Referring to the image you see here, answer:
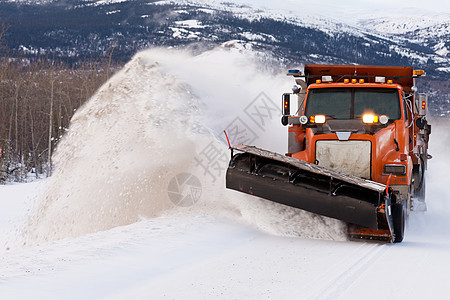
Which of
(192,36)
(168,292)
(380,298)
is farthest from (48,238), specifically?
(192,36)

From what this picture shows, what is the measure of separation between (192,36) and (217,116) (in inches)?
7458

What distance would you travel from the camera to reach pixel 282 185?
6.91m

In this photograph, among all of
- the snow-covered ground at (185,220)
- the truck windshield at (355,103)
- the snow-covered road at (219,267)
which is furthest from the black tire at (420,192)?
the snow-covered road at (219,267)

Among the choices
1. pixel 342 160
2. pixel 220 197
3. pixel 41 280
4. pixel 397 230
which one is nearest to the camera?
pixel 41 280

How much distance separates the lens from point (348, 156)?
7.53m

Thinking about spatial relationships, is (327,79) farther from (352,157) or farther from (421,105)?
(352,157)

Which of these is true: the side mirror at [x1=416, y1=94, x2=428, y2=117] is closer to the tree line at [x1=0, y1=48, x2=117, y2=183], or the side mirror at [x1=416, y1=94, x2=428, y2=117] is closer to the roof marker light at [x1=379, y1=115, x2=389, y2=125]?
the roof marker light at [x1=379, y1=115, x2=389, y2=125]

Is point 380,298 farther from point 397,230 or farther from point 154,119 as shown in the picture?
point 154,119

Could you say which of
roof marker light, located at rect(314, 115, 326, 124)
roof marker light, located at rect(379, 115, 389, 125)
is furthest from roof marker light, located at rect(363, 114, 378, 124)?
roof marker light, located at rect(314, 115, 326, 124)

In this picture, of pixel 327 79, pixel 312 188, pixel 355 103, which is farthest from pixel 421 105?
pixel 312 188

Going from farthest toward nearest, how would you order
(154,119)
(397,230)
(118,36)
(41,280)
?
(118,36) < (154,119) < (397,230) < (41,280)

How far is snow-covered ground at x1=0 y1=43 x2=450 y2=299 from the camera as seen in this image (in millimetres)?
4754

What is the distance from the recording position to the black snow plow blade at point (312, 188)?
645cm

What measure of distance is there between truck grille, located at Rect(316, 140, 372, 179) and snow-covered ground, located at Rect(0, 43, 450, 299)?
3.04 ft
